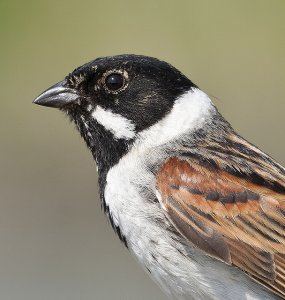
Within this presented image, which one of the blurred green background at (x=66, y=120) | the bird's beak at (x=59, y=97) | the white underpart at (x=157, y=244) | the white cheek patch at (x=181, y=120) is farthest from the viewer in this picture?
the blurred green background at (x=66, y=120)

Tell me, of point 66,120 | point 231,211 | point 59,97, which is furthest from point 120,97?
point 66,120

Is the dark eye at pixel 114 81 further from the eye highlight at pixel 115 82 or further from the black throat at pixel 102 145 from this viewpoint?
the black throat at pixel 102 145

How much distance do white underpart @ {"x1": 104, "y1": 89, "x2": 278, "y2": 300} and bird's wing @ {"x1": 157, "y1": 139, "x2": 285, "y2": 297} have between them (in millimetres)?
45

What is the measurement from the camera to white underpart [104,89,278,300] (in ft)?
17.1

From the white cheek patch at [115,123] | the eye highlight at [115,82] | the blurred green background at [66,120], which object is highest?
the eye highlight at [115,82]

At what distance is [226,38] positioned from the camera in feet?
33.0

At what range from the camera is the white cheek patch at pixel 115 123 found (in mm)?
5645

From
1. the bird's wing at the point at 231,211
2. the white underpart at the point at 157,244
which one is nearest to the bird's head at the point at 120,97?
the white underpart at the point at 157,244

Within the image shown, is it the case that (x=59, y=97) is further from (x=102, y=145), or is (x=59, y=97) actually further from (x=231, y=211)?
(x=231, y=211)

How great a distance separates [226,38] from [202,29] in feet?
0.62

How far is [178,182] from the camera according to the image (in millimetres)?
5367

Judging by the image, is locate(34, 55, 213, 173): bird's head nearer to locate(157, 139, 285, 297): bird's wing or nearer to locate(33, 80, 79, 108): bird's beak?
locate(33, 80, 79, 108): bird's beak

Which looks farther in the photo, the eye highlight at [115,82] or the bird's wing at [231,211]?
the eye highlight at [115,82]

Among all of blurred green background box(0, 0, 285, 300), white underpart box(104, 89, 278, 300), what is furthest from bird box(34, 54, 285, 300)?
blurred green background box(0, 0, 285, 300)
